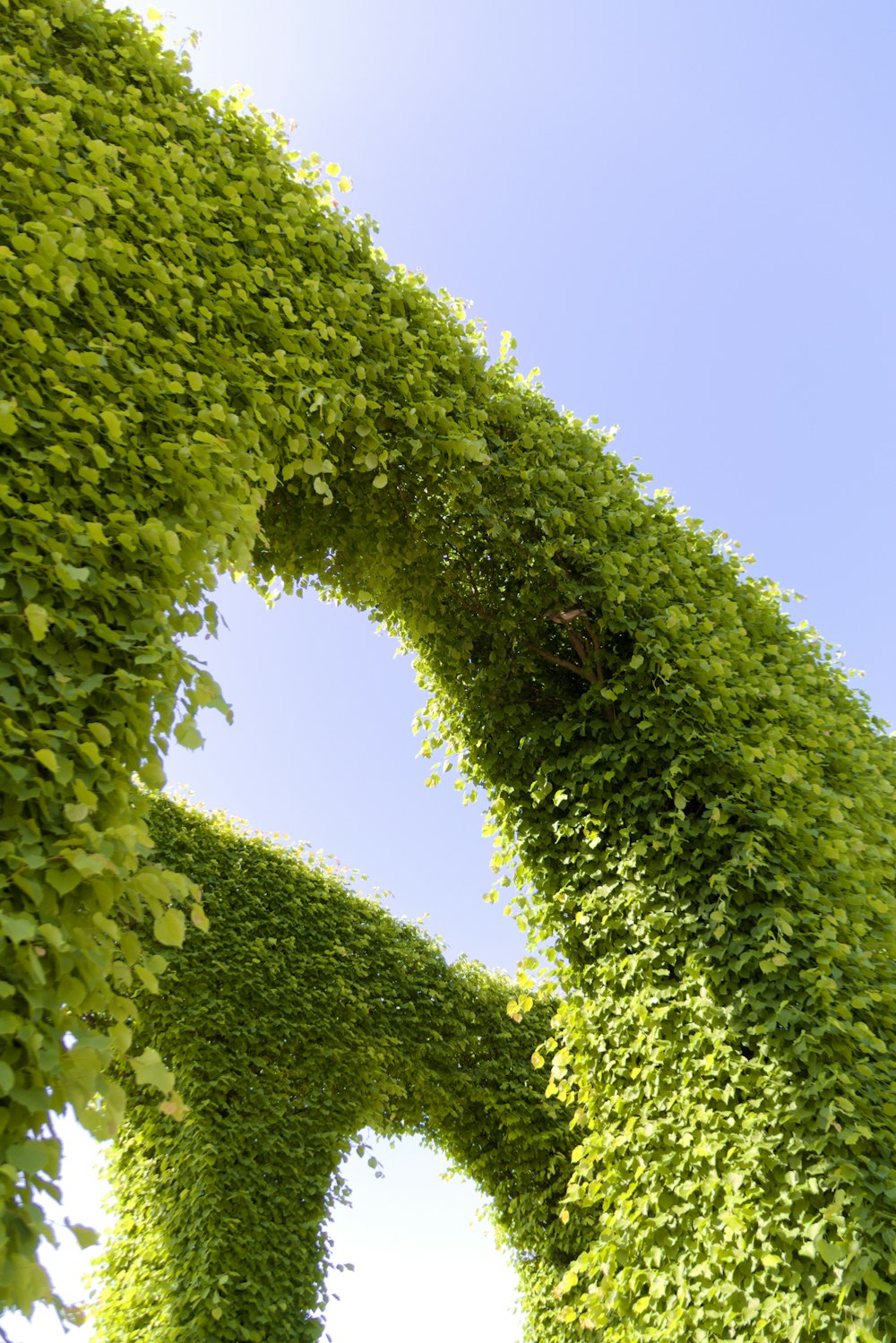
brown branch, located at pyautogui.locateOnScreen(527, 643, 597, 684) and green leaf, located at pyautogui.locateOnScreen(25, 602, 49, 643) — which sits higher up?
brown branch, located at pyautogui.locateOnScreen(527, 643, 597, 684)

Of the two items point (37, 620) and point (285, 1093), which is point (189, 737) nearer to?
point (37, 620)

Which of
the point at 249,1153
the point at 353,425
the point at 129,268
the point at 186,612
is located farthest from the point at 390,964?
the point at 129,268

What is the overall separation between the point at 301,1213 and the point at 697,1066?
4.50 m

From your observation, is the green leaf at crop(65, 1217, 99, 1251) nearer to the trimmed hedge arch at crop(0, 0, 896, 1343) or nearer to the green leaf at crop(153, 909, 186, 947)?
the trimmed hedge arch at crop(0, 0, 896, 1343)

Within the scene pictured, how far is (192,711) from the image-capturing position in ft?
8.32

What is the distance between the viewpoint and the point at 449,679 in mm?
5305

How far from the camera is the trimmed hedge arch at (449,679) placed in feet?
7.16

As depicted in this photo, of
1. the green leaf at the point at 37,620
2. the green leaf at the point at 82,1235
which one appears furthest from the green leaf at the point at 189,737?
the green leaf at the point at 82,1235

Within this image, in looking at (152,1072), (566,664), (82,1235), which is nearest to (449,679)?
(566,664)

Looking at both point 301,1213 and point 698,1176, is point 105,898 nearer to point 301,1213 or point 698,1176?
point 698,1176

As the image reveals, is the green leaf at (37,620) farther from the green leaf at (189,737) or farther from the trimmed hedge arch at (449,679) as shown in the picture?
the green leaf at (189,737)

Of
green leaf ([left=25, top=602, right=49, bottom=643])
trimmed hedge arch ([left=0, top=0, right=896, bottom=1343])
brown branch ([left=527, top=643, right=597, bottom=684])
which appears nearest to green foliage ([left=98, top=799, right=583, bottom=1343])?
trimmed hedge arch ([left=0, top=0, right=896, bottom=1343])

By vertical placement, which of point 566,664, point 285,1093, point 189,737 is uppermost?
point 566,664

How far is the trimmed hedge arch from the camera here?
7.16ft
